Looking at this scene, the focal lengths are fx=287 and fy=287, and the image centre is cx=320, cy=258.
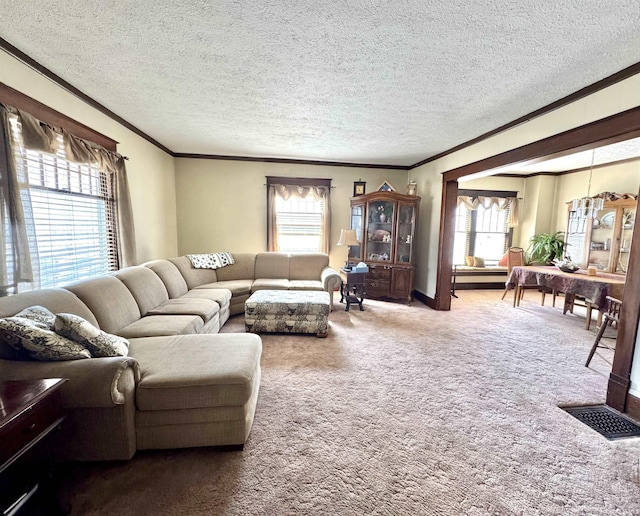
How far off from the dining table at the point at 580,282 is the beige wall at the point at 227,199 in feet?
11.2

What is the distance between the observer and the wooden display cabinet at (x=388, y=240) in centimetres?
505

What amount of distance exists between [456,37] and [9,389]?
118 inches

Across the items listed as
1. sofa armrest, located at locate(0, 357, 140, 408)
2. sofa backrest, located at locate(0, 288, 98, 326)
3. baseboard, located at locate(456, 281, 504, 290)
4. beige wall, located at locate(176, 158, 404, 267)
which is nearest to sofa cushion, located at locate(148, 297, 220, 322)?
sofa backrest, located at locate(0, 288, 98, 326)

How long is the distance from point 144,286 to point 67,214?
947mm

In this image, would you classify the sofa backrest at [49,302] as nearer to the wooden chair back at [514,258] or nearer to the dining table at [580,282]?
the dining table at [580,282]

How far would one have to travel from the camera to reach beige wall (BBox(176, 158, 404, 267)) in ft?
17.0

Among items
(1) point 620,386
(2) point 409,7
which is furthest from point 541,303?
(2) point 409,7

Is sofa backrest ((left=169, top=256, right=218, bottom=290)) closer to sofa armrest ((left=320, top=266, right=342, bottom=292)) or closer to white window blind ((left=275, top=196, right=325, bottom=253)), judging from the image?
white window blind ((left=275, top=196, right=325, bottom=253))

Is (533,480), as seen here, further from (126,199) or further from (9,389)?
(126,199)

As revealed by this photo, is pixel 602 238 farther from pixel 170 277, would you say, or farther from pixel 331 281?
pixel 170 277

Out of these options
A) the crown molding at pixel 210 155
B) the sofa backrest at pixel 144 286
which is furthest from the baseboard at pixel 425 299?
the sofa backrest at pixel 144 286

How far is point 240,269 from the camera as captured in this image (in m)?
4.81

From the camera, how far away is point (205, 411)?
5.48 ft

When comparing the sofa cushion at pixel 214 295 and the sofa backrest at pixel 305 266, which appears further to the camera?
the sofa backrest at pixel 305 266
